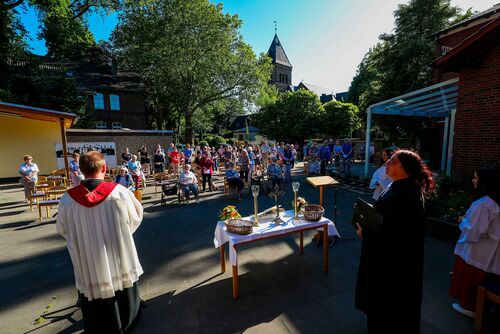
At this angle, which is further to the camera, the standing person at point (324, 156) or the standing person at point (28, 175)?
the standing person at point (324, 156)

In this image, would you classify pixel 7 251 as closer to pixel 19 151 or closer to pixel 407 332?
pixel 407 332

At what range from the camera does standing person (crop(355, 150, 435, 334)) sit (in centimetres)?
221

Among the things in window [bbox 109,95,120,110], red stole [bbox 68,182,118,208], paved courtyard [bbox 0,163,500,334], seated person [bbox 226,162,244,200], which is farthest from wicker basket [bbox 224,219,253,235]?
window [bbox 109,95,120,110]

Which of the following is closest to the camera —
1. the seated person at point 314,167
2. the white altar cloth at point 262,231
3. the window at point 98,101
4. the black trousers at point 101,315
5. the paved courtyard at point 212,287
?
the black trousers at point 101,315

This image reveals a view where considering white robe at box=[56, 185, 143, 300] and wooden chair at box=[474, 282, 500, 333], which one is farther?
wooden chair at box=[474, 282, 500, 333]

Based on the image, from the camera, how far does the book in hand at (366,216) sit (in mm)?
2299

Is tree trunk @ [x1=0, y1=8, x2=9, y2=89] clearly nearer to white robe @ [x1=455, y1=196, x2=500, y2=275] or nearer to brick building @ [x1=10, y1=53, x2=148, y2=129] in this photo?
brick building @ [x1=10, y1=53, x2=148, y2=129]

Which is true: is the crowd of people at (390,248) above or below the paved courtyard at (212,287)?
above

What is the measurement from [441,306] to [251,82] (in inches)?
941

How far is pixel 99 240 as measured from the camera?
2.54m

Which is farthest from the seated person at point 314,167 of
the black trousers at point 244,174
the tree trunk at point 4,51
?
the tree trunk at point 4,51

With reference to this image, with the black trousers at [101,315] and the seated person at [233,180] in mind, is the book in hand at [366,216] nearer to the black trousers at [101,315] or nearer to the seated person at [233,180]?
the black trousers at [101,315]

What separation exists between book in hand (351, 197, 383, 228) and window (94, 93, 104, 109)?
30.7 metres

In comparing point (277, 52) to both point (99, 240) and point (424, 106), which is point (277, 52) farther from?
point (99, 240)
